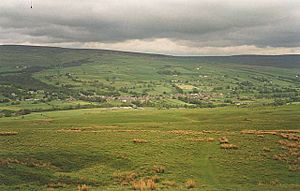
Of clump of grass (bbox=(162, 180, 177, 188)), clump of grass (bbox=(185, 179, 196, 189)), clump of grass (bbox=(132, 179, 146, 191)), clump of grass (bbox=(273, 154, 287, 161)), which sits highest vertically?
clump of grass (bbox=(132, 179, 146, 191))

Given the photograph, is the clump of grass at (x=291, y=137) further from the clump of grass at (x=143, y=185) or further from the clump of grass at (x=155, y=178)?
the clump of grass at (x=143, y=185)

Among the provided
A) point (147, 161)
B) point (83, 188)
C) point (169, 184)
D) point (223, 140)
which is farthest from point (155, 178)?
point (223, 140)

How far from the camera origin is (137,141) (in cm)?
4803

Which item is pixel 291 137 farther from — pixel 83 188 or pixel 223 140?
pixel 83 188

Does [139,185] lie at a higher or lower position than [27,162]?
higher

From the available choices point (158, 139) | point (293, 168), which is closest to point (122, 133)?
point (158, 139)

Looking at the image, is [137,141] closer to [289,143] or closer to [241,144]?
[241,144]

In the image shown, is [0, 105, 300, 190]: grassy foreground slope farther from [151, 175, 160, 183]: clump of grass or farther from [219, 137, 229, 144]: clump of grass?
[219, 137, 229, 144]: clump of grass

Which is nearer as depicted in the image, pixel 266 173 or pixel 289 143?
pixel 266 173

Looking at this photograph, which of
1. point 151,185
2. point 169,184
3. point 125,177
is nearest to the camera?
point 151,185

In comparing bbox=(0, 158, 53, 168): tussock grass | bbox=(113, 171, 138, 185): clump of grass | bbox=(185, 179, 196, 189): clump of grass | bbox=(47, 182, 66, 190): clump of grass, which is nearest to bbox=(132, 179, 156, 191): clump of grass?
bbox=(113, 171, 138, 185): clump of grass

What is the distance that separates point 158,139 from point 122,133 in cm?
687

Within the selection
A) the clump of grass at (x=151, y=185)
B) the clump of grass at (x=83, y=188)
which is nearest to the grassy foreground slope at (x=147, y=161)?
the clump of grass at (x=151, y=185)

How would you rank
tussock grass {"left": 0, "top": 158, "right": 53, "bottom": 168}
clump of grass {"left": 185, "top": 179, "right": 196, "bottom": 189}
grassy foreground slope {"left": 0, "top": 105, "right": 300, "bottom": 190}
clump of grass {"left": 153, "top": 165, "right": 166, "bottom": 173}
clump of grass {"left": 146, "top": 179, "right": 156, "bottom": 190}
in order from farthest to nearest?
tussock grass {"left": 0, "top": 158, "right": 53, "bottom": 168} → clump of grass {"left": 153, "top": 165, "right": 166, "bottom": 173} → grassy foreground slope {"left": 0, "top": 105, "right": 300, "bottom": 190} → clump of grass {"left": 185, "top": 179, "right": 196, "bottom": 189} → clump of grass {"left": 146, "top": 179, "right": 156, "bottom": 190}
